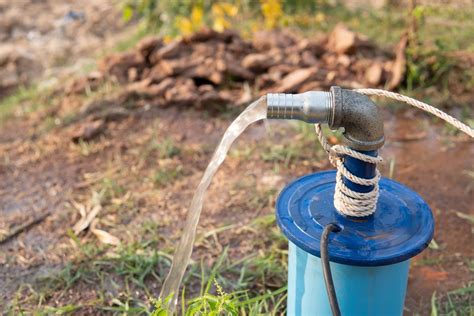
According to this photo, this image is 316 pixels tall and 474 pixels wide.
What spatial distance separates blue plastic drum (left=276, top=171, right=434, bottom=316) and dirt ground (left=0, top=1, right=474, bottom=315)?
0.64 metres

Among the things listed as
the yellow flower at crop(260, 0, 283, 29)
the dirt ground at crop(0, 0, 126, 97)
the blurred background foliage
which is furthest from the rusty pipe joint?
the dirt ground at crop(0, 0, 126, 97)

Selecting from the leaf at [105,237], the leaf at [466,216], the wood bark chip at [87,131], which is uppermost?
the wood bark chip at [87,131]

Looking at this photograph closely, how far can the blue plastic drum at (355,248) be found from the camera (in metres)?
1.35

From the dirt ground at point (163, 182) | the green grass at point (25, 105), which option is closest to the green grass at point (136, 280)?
the dirt ground at point (163, 182)

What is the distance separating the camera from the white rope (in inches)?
54.7

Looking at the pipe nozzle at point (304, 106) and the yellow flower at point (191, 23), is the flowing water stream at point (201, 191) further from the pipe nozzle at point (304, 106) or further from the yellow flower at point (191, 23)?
the yellow flower at point (191, 23)

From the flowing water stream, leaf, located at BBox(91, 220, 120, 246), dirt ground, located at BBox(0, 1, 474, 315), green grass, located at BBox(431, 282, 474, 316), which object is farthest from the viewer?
leaf, located at BBox(91, 220, 120, 246)

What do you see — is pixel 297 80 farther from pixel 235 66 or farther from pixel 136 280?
pixel 136 280

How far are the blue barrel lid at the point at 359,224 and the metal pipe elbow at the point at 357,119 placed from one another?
9.1 inches

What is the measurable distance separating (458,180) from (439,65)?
1232 millimetres

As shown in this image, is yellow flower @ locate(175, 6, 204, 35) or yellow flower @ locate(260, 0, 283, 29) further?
yellow flower @ locate(260, 0, 283, 29)

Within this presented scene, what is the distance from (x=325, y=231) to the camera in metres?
1.35

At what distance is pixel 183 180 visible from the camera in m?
2.78

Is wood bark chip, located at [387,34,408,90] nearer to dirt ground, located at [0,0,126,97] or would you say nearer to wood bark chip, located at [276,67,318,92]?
wood bark chip, located at [276,67,318,92]
